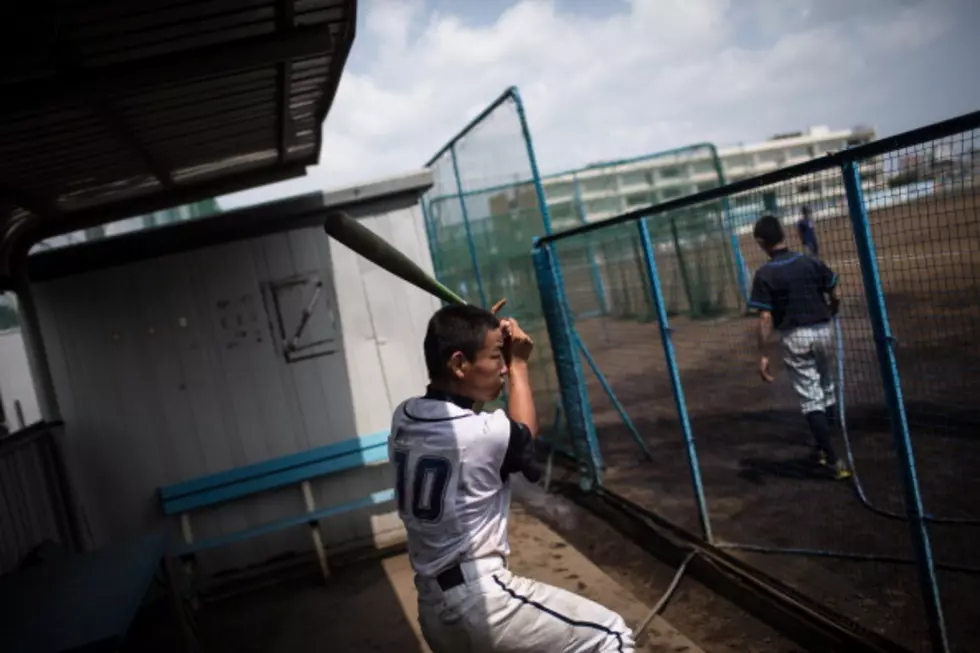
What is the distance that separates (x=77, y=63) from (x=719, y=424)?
251 inches

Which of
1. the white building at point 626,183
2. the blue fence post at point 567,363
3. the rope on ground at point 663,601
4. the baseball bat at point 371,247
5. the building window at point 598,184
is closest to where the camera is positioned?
the baseball bat at point 371,247

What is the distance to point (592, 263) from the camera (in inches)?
633

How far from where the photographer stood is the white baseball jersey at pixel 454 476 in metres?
2.13

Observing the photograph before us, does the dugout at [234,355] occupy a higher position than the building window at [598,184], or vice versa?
the building window at [598,184]

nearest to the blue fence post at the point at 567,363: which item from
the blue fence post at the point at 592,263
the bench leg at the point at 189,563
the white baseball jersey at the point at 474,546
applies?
the bench leg at the point at 189,563

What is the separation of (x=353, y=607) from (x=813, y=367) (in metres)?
3.91

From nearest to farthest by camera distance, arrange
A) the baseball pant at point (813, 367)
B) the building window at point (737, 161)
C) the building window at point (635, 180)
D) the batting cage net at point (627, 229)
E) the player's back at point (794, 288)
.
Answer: the player's back at point (794, 288)
the baseball pant at point (813, 367)
the batting cage net at point (627, 229)
the building window at point (635, 180)
the building window at point (737, 161)

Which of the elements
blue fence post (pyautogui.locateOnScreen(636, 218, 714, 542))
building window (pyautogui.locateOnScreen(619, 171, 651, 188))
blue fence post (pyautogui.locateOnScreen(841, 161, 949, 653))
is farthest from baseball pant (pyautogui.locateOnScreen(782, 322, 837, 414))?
building window (pyautogui.locateOnScreen(619, 171, 651, 188))

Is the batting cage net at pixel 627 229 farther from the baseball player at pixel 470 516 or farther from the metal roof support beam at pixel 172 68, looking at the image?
the baseball player at pixel 470 516

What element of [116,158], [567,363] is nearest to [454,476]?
[116,158]

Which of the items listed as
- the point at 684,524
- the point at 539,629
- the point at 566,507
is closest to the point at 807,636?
the point at 684,524

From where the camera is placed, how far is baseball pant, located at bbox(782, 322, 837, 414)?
521cm

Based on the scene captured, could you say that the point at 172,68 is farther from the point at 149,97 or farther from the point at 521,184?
the point at 521,184

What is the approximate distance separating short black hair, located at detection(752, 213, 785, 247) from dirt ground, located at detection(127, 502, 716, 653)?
2.59m
